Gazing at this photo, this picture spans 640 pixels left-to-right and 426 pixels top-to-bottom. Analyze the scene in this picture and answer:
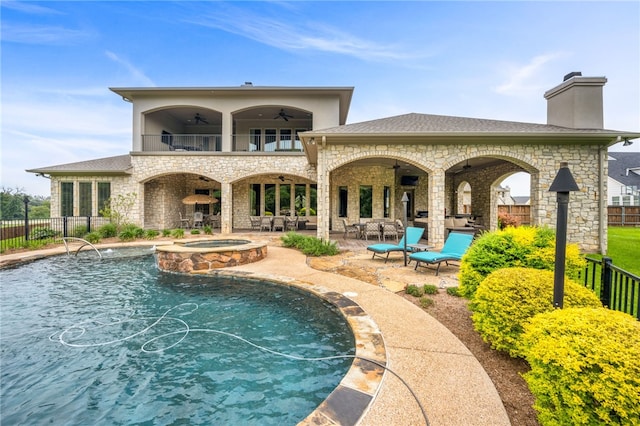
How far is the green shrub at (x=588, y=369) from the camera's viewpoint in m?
1.46

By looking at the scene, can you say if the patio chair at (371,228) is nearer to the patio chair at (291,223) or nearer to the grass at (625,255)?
the patio chair at (291,223)

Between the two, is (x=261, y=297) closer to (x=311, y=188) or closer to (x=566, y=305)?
(x=566, y=305)

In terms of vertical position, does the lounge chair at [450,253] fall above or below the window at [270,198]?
below

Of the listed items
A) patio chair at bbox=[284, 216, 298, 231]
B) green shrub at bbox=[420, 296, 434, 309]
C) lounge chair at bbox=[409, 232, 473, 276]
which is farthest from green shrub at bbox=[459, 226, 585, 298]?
patio chair at bbox=[284, 216, 298, 231]

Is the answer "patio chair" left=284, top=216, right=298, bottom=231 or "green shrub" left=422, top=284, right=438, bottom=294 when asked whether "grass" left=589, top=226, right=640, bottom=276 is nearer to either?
"green shrub" left=422, top=284, right=438, bottom=294

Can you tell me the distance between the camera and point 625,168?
27.4 metres

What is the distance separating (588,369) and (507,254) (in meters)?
2.84

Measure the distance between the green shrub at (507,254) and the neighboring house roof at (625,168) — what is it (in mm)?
34002

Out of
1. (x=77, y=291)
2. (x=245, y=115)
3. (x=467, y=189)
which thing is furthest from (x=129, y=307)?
(x=467, y=189)

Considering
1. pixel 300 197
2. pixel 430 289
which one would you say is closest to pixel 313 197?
pixel 300 197

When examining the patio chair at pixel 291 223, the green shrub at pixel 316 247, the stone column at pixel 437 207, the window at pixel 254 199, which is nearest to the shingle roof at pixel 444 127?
the stone column at pixel 437 207

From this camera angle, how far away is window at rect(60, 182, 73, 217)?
48.0ft

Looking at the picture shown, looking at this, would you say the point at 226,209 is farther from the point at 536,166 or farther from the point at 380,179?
the point at 536,166

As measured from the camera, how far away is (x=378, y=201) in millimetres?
15633
